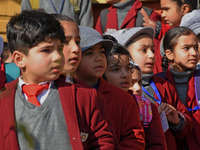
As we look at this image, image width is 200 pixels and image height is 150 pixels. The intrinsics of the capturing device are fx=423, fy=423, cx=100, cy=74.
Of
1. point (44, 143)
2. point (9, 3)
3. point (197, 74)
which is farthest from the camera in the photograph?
point (9, 3)

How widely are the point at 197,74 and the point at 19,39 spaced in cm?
274

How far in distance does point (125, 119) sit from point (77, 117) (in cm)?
60

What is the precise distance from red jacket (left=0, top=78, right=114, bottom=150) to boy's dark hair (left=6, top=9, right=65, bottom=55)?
23 cm

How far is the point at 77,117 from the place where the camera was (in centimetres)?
226

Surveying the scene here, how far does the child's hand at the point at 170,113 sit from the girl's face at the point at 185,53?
3.14 feet

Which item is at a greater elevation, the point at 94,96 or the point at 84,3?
the point at 84,3

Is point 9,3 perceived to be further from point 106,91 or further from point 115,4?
point 106,91

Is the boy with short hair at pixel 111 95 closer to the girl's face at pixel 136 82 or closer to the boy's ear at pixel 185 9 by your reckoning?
the girl's face at pixel 136 82

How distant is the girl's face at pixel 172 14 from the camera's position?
6355 mm

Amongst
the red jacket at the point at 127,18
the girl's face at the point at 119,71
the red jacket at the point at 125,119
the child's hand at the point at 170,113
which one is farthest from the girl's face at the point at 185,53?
the red jacket at the point at 125,119

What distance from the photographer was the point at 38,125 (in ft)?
7.08

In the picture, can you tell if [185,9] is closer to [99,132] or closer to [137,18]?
[137,18]

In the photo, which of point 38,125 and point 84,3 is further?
point 84,3

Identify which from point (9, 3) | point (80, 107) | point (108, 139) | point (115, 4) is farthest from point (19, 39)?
point (9, 3)
